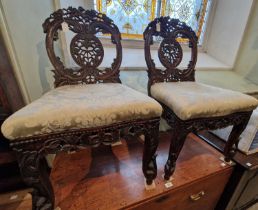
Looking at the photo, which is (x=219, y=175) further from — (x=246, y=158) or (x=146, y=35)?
(x=146, y=35)

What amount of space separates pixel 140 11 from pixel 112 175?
138 centimetres

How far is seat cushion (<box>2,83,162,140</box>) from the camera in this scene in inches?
16.9

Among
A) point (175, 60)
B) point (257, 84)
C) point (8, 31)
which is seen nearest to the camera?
point (8, 31)

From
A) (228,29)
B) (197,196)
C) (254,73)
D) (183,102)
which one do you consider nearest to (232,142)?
(197,196)

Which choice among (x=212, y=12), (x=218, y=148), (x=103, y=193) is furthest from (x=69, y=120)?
(x=212, y=12)

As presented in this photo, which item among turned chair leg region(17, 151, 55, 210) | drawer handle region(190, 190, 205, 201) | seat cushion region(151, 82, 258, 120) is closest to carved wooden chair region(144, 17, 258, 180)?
seat cushion region(151, 82, 258, 120)

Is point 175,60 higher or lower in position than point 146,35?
lower

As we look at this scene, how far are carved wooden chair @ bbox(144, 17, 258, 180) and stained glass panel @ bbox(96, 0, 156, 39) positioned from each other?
0.53 metres

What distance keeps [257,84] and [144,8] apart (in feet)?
4.53

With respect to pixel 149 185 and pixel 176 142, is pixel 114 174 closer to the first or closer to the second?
pixel 149 185

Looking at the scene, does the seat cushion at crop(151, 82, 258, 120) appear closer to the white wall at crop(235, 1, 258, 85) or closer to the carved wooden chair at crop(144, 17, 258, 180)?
the carved wooden chair at crop(144, 17, 258, 180)

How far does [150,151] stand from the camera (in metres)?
0.66

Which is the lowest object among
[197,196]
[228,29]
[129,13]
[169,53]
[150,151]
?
[197,196]

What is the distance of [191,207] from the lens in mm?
871
